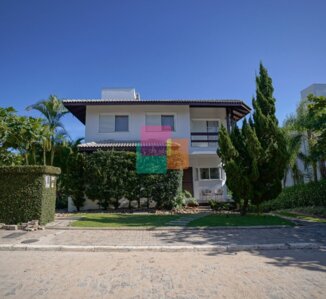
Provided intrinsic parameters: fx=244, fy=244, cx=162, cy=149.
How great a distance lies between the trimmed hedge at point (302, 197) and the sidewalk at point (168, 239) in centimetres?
634

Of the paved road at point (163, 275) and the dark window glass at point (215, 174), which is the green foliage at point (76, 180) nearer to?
the paved road at point (163, 275)

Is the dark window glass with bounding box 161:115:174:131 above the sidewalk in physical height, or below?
above

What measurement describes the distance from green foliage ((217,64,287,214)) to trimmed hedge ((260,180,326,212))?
180 inches

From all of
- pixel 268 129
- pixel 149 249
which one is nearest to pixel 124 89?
pixel 268 129

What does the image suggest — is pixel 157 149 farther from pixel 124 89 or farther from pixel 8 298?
pixel 8 298

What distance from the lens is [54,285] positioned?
13.5ft

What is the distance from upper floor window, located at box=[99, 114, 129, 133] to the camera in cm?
1806

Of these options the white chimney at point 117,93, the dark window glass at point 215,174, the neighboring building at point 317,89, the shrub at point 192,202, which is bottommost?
the shrub at point 192,202

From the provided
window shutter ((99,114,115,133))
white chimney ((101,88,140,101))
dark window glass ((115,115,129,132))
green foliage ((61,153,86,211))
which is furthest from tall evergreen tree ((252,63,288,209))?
white chimney ((101,88,140,101))

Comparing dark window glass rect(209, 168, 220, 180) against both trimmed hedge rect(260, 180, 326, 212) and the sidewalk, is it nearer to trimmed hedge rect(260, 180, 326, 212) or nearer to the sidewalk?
trimmed hedge rect(260, 180, 326, 212)

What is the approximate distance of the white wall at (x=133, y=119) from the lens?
17.8 meters

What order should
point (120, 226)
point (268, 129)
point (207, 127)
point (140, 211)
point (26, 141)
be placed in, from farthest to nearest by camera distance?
point (207, 127), point (140, 211), point (268, 129), point (26, 141), point (120, 226)

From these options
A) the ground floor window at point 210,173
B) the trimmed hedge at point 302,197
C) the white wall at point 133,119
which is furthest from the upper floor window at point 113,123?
the trimmed hedge at point 302,197

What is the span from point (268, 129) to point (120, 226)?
8.26 m
